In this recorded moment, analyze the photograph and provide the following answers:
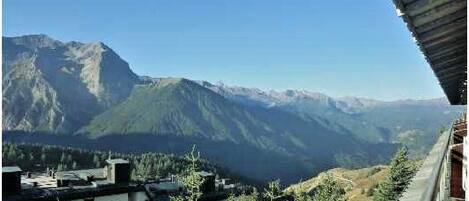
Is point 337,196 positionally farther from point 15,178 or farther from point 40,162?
point 40,162

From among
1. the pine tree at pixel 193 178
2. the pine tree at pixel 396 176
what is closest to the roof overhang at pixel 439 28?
the pine tree at pixel 193 178

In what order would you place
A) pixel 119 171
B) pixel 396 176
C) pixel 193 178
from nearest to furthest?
1. pixel 193 178
2. pixel 396 176
3. pixel 119 171

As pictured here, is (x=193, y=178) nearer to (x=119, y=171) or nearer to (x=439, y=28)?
(x=439, y=28)

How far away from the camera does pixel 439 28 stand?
5.44 m

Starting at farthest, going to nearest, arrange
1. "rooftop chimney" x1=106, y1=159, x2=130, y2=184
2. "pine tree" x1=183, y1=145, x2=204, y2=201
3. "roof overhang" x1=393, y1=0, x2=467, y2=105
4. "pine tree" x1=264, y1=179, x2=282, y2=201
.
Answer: "rooftop chimney" x1=106, y1=159, x2=130, y2=184 < "pine tree" x1=264, y1=179, x2=282, y2=201 < "pine tree" x1=183, y1=145, x2=204, y2=201 < "roof overhang" x1=393, y1=0, x2=467, y2=105

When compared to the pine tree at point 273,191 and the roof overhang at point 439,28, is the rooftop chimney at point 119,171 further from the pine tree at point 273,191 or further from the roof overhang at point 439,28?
the roof overhang at point 439,28

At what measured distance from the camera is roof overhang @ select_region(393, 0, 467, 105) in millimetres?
4414

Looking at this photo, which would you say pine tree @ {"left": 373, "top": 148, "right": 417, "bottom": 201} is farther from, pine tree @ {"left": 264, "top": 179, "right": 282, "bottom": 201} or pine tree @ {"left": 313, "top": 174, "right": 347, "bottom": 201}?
pine tree @ {"left": 264, "top": 179, "right": 282, "bottom": 201}

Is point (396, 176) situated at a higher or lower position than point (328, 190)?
lower

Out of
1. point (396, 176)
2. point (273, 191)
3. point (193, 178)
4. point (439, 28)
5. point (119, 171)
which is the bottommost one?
point (396, 176)

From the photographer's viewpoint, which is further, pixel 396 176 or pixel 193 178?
pixel 396 176

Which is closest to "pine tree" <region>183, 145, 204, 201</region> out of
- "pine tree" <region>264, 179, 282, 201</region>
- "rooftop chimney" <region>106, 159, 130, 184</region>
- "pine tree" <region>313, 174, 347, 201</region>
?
"pine tree" <region>264, 179, 282, 201</region>

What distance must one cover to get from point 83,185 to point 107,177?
2615 millimetres

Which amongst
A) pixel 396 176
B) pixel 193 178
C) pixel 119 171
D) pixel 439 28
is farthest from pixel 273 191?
pixel 119 171
